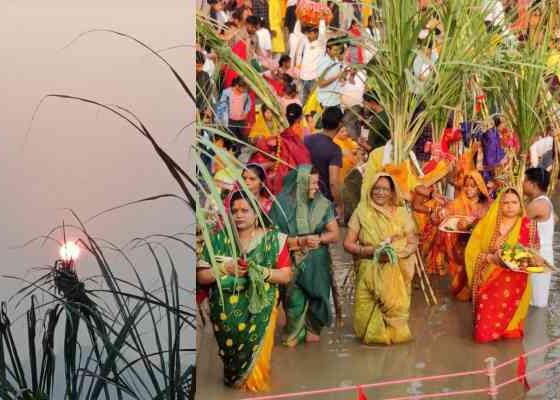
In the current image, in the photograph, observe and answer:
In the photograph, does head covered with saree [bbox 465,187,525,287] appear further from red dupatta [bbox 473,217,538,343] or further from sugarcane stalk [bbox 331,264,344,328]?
sugarcane stalk [bbox 331,264,344,328]

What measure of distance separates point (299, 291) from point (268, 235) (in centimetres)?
106

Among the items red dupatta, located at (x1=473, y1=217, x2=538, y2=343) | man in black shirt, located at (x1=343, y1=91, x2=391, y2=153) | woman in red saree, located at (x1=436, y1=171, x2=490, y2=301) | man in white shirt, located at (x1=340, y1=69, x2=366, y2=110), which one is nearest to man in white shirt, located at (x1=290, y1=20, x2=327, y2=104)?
man in white shirt, located at (x1=340, y1=69, x2=366, y2=110)

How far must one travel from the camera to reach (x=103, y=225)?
450 cm

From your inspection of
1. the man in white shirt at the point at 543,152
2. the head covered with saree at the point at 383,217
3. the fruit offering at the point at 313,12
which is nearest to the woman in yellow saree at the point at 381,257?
the head covered with saree at the point at 383,217

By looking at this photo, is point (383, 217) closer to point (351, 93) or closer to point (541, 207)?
point (541, 207)

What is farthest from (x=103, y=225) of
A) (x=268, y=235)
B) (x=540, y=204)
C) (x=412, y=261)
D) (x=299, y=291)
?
(x=540, y=204)

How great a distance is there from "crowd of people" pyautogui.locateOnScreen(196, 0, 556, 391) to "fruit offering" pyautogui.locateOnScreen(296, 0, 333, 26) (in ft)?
5.34

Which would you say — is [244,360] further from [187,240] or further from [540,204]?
[540,204]

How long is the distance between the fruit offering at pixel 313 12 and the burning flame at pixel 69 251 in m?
6.35

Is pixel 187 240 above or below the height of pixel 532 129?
below

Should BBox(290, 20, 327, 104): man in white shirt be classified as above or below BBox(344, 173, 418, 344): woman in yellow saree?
above

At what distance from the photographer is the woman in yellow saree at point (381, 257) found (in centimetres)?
614

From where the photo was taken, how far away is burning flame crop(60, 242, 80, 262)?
14.5ft

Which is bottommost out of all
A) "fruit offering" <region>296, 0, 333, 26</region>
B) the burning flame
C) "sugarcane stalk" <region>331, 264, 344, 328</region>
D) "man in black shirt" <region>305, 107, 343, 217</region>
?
"sugarcane stalk" <region>331, 264, 344, 328</region>
